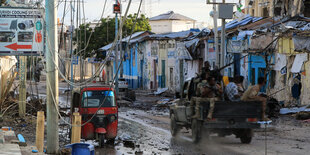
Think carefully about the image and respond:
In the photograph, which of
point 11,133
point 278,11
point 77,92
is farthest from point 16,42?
point 278,11

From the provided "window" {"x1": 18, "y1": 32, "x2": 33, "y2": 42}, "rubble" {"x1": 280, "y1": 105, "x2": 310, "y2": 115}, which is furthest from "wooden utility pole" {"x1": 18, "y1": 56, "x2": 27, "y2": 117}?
"rubble" {"x1": 280, "y1": 105, "x2": 310, "y2": 115}

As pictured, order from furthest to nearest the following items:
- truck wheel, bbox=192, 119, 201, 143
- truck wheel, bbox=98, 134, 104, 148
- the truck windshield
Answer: the truck windshield → truck wheel, bbox=192, 119, 201, 143 → truck wheel, bbox=98, 134, 104, 148

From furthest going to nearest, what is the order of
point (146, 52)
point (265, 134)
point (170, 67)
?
1. point (146, 52)
2. point (170, 67)
3. point (265, 134)

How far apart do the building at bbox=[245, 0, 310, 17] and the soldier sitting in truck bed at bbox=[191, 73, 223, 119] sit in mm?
15241

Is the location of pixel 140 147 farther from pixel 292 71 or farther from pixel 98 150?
pixel 292 71

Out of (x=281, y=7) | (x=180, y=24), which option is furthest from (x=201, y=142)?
(x=180, y=24)

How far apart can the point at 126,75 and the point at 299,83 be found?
1627 inches

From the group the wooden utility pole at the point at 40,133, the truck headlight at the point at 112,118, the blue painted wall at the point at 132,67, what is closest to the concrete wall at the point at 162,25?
the blue painted wall at the point at 132,67

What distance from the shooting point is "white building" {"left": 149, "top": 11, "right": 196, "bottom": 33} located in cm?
8481

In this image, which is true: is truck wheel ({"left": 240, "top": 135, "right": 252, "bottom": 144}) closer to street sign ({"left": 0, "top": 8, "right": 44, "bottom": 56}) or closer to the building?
street sign ({"left": 0, "top": 8, "right": 44, "bottom": 56})

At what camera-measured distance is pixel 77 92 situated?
1398cm

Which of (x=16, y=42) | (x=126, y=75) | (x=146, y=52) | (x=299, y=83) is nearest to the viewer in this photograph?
(x=16, y=42)

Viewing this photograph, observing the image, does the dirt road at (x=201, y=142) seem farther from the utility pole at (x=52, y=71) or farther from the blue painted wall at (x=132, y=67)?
the blue painted wall at (x=132, y=67)

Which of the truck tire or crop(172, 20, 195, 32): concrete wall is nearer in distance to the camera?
the truck tire
